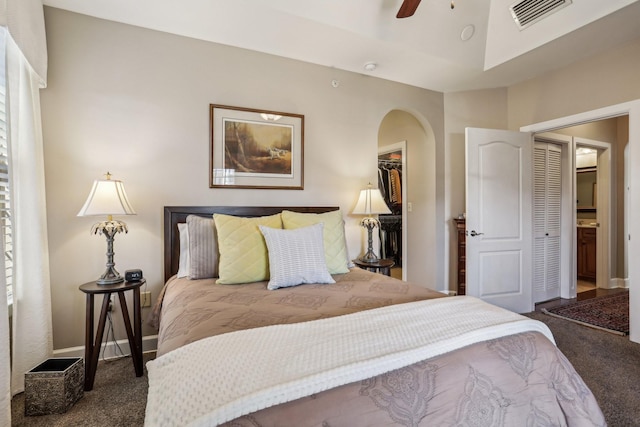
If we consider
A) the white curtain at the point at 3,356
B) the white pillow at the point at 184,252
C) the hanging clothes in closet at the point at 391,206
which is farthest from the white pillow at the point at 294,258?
the hanging clothes in closet at the point at 391,206

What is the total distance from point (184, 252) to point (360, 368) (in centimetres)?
182

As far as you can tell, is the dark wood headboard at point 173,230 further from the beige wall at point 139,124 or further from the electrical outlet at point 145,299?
the electrical outlet at point 145,299

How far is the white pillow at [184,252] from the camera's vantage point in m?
2.25

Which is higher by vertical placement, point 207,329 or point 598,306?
point 207,329

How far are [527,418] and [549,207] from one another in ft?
12.2

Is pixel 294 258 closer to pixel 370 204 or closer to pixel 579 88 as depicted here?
pixel 370 204

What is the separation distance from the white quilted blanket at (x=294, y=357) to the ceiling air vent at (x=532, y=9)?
8.57 ft

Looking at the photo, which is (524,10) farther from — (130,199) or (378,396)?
(130,199)

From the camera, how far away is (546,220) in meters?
3.93

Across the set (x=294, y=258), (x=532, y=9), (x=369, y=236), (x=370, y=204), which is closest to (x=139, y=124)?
(x=294, y=258)

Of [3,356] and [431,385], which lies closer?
[431,385]

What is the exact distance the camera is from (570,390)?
1.13m

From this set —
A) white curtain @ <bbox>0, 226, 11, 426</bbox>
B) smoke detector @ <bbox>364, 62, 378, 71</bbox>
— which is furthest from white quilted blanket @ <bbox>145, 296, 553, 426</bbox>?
smoke detector @ <bbox>364, 62, 378, 71</bbox>

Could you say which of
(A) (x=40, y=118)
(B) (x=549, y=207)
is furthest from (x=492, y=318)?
(B) (x=549, y=207)
